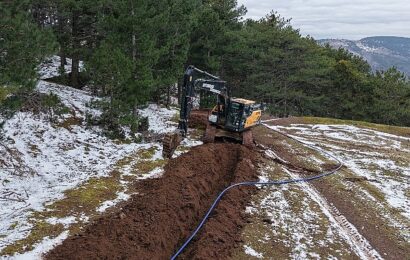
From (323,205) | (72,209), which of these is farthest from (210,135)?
(72,209)

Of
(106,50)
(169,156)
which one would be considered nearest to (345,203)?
(169,156)

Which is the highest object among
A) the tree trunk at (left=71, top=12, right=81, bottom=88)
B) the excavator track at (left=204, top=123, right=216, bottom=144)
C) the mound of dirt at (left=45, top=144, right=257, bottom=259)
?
the tree trunk at (left=71, top=12, right=81, bottom=88)

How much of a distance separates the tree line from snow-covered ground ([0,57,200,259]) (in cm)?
181

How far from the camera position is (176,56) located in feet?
Answer: 76.2

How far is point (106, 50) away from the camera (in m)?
15.9

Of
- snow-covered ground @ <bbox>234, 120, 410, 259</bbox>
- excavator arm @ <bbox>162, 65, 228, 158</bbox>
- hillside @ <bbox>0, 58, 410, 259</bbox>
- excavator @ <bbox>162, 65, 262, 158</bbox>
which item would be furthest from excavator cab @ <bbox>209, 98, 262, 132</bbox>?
excavator arm @ <bbox>162, 65, 228, 158</bbox>

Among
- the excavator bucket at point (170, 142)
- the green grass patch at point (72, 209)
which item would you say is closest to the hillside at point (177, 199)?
the green grass patch at point (72, 209)

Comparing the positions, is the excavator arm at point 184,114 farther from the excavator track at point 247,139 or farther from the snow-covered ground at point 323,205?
the excavator track at point 247,139

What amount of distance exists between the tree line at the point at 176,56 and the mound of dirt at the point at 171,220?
3.99 m

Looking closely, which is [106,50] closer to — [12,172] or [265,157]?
[12,172]

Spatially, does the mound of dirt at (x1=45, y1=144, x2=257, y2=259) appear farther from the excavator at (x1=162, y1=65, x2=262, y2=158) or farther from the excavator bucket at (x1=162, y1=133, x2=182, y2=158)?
the excavator at (x1=162, y1=65, x2=262, y2=158)

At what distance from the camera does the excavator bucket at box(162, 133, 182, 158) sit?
51.6 feet

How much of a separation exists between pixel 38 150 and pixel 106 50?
467 cm

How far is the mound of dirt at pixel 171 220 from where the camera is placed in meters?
9.21
